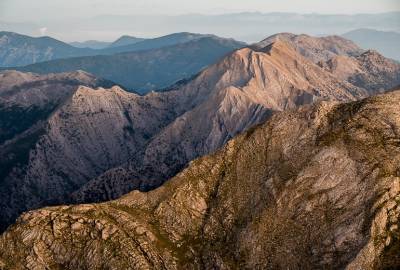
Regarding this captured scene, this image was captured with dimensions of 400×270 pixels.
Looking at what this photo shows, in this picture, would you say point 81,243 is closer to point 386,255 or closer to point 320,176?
point 320,176

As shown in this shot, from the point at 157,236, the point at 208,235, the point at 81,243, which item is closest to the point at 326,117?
the point at 208,235

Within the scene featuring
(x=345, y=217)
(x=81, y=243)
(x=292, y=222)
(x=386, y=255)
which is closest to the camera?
(x=386, y=255)

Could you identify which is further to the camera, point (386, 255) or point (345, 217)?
point (345, 217)

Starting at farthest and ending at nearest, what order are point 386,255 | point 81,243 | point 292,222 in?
point 81,243 → point 292,222 → point 386,255

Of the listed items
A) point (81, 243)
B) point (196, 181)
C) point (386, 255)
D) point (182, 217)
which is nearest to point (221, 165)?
point (196, 181)

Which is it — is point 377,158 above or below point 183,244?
above

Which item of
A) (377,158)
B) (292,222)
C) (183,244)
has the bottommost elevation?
(183,244)
